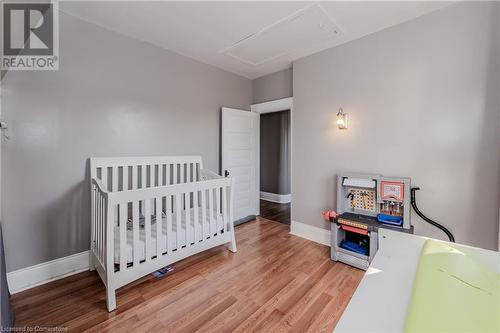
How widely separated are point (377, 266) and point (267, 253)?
5.59 feet

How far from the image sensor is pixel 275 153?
506 cm

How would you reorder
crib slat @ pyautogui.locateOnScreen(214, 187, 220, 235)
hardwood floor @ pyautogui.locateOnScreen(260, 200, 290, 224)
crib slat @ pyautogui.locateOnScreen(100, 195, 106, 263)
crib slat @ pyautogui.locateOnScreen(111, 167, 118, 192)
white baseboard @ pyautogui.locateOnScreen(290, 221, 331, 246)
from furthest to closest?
hardwood floor @ pyautogui.locateOnScreen(260, 200, 290, 224) → white baseboard @ pyautogui.locateOnScreen(290, 221, 331, 246) → crib slat @ pyautogui.locateOnScreen(214, 187, 220, 235) → crib slat @ pyautogui.locateOnScreen(111, 167, 118, 192) → crib slat @ pyautogui.locateOnScreen(100, 195, 106, 263)

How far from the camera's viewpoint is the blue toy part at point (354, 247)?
6.99 ft

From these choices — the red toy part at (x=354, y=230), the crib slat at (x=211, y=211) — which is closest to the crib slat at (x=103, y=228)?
the crib slat at (x=211, y=211)

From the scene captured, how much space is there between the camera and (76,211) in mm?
2082

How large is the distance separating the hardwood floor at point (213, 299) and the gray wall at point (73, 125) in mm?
516

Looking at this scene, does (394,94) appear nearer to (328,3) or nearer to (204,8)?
(328,3)

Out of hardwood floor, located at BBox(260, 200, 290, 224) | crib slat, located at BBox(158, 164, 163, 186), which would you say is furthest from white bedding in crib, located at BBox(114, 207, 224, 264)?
hardwood floor, located at BBox(260, 200, 290, 224)

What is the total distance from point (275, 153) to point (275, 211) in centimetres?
148

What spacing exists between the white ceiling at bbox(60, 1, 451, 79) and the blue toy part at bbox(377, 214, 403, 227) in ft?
6.23

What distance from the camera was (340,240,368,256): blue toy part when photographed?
213 cm

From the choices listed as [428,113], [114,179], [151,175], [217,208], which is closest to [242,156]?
[217,208]

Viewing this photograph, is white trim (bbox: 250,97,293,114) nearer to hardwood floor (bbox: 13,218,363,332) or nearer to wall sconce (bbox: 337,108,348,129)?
wall sconce (bbox: 337,108,348,129)

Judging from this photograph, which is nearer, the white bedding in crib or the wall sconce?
the white bedding in crib
